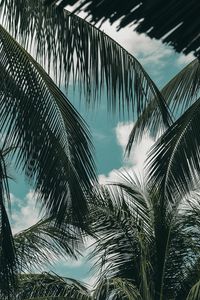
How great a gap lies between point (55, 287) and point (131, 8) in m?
9.10

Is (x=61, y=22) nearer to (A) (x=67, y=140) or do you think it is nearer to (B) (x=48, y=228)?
(A) (x=67, y=140)

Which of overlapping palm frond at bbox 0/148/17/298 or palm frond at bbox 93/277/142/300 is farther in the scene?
palm frond at bbox 93/277/142/300

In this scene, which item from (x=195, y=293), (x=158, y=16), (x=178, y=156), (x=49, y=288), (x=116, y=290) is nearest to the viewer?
(x=158, y=16)

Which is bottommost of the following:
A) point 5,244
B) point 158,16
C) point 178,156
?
point 158,16

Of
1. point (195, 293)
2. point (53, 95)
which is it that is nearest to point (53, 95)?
point (53, 95)

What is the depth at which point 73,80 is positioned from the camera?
6.43 metres

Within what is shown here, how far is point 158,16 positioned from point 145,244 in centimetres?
889

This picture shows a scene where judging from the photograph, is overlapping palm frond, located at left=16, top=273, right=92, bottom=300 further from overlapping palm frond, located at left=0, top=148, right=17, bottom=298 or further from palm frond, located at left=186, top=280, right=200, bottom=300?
overlapping palm frond, located at left=0, top=148, right=17, bottom=298

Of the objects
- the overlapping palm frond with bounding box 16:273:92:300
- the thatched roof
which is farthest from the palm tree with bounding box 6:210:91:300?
the thatched roof

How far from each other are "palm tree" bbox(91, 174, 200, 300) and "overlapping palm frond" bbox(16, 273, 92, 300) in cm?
42

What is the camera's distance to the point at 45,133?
21.2ft

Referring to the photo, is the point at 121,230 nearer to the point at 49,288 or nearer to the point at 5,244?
the point at 49,288

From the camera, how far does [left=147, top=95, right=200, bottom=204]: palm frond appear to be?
785 centimetres

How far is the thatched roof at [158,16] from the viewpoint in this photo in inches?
69.1
